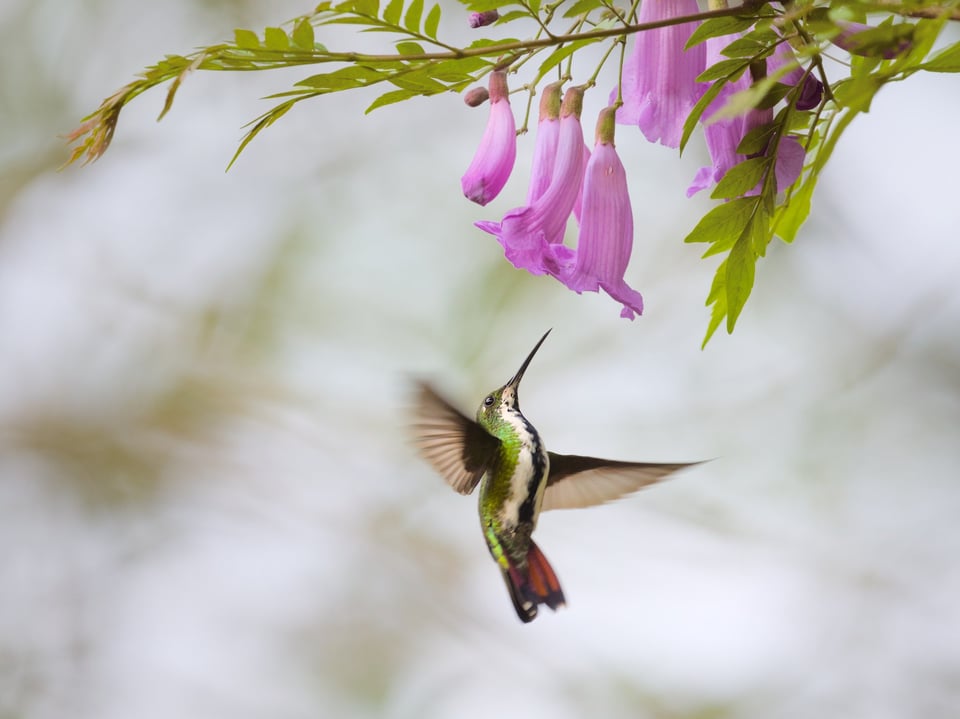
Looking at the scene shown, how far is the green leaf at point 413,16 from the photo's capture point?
0.39 m

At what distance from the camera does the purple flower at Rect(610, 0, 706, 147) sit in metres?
0.42

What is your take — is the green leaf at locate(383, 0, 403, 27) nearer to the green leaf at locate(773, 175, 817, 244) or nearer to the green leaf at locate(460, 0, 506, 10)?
the green leaf at locate(460, 0, 506, 10)

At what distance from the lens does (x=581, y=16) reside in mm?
401

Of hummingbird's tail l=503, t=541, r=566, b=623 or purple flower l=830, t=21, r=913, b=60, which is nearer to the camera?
purple flower l=830, t=21, r=913, b=60

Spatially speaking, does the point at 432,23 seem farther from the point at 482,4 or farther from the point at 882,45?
the point at 882,45

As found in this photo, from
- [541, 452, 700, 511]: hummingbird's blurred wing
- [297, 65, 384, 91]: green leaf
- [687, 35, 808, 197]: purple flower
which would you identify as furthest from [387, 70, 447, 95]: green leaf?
[541, 452, 700, 511]: hummingbird's blurred wing

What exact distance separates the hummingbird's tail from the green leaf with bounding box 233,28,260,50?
364 millimetres

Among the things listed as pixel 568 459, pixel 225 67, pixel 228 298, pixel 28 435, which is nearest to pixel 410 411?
pixel 568 459

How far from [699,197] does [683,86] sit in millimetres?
1379

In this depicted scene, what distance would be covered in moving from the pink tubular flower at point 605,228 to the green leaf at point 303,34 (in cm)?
14

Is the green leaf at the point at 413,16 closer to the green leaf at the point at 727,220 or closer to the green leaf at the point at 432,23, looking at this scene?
the green leaf at the point at 432,23

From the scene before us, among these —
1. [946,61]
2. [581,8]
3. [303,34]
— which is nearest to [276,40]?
[303,34]

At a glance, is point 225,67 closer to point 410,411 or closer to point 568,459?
point 410,411

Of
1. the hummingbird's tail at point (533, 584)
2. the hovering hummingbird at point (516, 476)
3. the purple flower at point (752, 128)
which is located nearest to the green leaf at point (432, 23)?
the purple flower at point (752, 128)
